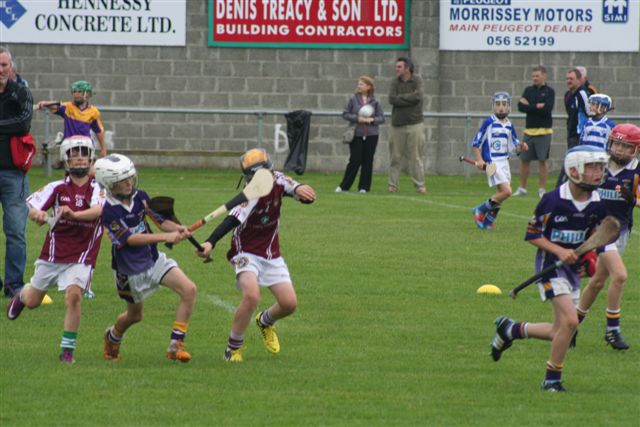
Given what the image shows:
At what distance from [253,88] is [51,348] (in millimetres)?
18758

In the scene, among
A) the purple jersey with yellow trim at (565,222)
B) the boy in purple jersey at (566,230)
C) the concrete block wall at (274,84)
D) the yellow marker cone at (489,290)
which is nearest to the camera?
the boy in purple jersey at (566,230)

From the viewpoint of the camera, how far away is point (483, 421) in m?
7.23

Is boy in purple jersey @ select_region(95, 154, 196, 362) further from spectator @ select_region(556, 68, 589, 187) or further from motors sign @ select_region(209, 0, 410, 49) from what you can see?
motors sign @ select_region(209, 0, 410, 49)

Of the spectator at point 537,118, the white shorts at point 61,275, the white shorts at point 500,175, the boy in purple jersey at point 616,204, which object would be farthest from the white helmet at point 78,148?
the spectator at point 537,118

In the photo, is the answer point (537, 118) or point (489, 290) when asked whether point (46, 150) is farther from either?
point (489, 290)

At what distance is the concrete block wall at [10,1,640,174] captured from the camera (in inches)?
1083

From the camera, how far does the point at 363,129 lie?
909 inches

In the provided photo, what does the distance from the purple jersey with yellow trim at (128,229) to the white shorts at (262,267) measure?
1.91 ft

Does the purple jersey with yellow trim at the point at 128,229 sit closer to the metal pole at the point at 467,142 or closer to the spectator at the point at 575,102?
the spectator at the point at 575,102

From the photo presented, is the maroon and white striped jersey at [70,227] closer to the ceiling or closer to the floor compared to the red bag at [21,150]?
closer to the floor

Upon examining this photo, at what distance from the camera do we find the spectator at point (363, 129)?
22.7 meters

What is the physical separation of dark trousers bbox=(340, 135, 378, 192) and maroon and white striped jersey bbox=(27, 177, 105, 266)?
14.1 m

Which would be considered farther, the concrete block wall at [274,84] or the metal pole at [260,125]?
the concrete block wall at [274,84]

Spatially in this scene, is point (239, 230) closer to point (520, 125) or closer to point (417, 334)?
point (417, 334)
